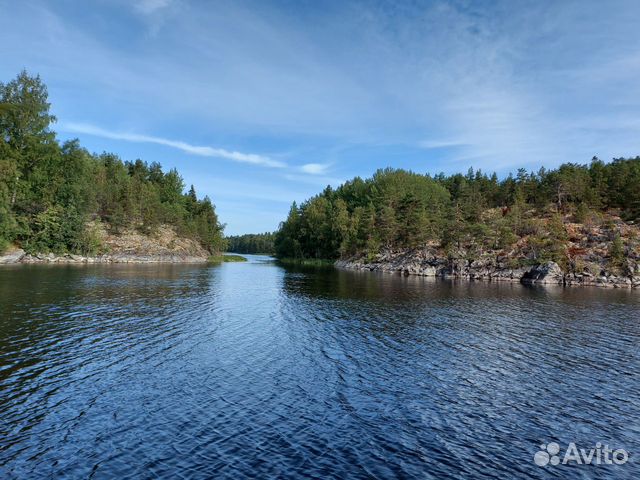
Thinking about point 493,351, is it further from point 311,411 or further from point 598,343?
point 311,411

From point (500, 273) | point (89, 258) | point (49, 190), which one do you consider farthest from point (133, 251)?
point (500, 273)

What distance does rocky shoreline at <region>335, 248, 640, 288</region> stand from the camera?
97188 millimetres

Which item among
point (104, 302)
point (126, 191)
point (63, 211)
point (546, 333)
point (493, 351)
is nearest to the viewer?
point (493, 351)

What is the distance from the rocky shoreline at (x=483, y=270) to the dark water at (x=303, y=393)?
53.6 meters

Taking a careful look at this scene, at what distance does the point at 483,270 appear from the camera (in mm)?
113625

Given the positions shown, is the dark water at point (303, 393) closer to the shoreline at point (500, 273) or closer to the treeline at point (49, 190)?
the shoreline at point (500, 273)

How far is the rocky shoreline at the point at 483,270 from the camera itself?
319 ft

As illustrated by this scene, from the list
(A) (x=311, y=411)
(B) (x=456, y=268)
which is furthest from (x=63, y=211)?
(A) (x=311, y=411)

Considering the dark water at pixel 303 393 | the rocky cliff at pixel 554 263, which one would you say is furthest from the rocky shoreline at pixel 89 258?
the rocky cliff at pixel 554 263

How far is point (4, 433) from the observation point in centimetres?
1762

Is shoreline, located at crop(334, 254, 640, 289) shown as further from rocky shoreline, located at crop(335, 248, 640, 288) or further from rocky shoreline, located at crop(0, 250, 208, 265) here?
rocky shoreline, located at crop(0, 250, 208, 265)

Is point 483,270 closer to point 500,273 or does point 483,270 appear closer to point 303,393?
point 500,273

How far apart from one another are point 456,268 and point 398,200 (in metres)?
68.9

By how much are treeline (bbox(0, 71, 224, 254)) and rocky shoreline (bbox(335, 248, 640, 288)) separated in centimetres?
9774
